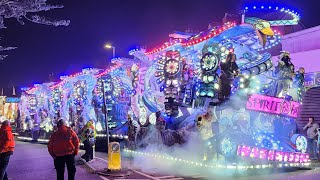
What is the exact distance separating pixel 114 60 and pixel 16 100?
31.1m

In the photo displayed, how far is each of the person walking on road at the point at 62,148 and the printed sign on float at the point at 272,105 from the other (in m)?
6.33

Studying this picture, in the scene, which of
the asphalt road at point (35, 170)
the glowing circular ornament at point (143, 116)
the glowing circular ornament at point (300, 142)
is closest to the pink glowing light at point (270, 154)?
the glowing circular ornament at point (300, 142)

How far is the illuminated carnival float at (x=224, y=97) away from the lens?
40.9 feet

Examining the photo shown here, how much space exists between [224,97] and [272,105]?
5.64 feet

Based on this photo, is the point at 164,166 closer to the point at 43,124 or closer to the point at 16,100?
the point at 43,124

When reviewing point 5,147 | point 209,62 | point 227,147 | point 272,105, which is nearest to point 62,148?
point 5,147

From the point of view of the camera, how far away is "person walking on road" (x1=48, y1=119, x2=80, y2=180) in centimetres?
877

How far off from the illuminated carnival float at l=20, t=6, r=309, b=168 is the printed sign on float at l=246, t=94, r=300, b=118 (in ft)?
0.11

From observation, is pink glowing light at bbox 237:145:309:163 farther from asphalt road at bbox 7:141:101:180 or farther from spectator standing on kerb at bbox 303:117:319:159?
asphalt road at bbox 7:141:101:180

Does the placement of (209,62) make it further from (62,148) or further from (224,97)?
(62,148)

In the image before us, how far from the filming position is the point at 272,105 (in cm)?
1318

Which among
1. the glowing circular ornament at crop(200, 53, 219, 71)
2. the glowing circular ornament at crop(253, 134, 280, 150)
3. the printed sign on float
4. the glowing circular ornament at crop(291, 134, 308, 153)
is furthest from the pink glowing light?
the glowing circular ornament at crop(200, 53, 219, 71)

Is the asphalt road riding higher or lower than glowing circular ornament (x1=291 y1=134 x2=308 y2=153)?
lower

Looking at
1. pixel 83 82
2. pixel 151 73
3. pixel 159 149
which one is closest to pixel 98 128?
pixel 83 82
